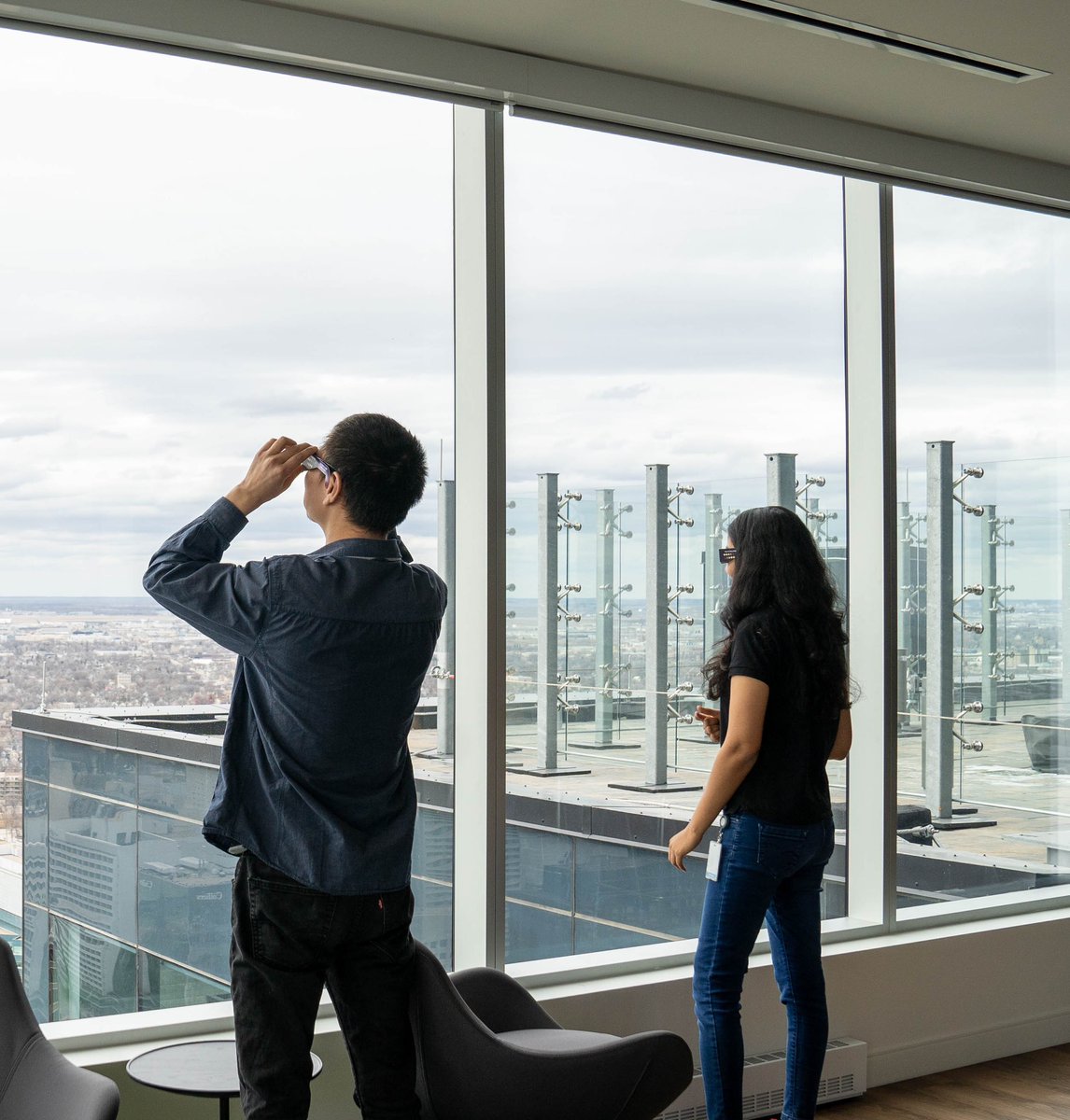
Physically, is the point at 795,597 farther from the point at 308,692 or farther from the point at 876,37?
the point at 876,37

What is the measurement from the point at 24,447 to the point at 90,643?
19.6 inches

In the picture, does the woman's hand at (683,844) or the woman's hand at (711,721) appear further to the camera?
the woman's hand at (711,721)

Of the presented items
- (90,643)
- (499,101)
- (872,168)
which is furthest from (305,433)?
(872,168)

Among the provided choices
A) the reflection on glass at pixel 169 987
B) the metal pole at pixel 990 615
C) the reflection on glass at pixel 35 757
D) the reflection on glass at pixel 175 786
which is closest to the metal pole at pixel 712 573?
the metal pole at pixel 990 615

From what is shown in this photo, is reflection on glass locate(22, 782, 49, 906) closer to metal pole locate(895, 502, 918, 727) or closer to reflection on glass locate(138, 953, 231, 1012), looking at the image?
reflection on glass locate(138, 953, 231, 1012)

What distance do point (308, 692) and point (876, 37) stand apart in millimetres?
2454

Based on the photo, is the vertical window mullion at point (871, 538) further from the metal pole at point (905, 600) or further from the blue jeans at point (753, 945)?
the blue jeans at point (753, 945)

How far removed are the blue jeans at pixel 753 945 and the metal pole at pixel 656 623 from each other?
0.88 metres

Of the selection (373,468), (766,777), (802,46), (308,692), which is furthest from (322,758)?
(802,46)

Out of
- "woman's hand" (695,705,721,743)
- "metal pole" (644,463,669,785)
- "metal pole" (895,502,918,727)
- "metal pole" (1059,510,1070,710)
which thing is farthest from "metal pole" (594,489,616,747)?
"metal pole" (1059,510,1070,710)

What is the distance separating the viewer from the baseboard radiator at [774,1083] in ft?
12.0

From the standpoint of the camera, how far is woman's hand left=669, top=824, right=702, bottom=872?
10.3 ft

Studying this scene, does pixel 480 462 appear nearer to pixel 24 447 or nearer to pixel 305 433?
pixel 305 433

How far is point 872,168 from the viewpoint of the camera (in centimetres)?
429
